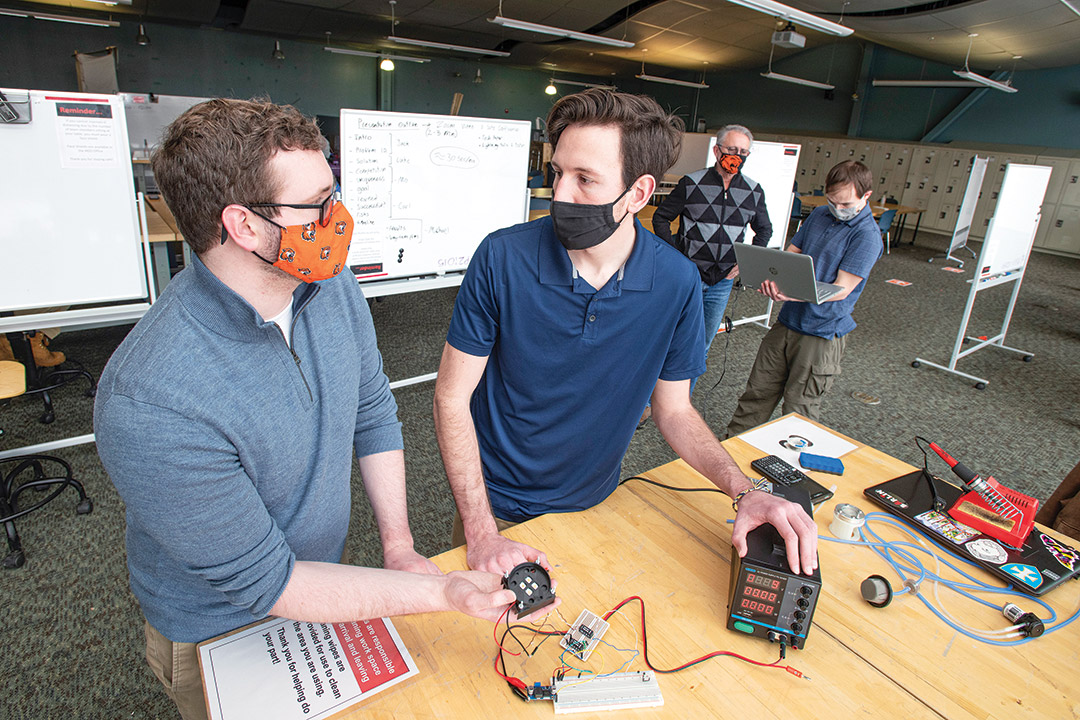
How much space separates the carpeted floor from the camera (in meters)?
1.83

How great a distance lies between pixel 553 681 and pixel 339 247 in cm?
80

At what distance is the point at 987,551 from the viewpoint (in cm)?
128

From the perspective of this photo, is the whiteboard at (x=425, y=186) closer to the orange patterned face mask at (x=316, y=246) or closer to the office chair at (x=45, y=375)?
the office chair at (x=45, y=375)

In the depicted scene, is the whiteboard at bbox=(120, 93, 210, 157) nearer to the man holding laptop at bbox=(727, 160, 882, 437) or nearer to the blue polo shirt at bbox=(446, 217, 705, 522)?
the man holding laptop at bbox=(727, 160, 882, 437)

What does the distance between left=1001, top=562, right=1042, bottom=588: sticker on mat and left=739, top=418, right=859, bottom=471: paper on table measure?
18.2 inches

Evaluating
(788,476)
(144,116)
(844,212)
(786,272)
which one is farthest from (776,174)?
(144,116)

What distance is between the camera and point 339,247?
3.38 ft

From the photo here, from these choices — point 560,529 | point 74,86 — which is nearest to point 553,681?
point 560,529

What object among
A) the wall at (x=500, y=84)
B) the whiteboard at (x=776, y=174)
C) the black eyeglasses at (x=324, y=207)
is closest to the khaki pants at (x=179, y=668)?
the black eyeglasses at (x=324, y=207)

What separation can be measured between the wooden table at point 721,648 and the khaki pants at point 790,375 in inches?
68.9

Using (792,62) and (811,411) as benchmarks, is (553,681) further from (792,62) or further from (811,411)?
(792,62)

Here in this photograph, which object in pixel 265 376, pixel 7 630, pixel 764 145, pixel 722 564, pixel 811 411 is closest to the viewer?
pixel 265 376

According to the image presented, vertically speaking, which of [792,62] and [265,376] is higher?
[792,62]

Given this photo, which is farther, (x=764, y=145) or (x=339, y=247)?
(x=764, y=145)
